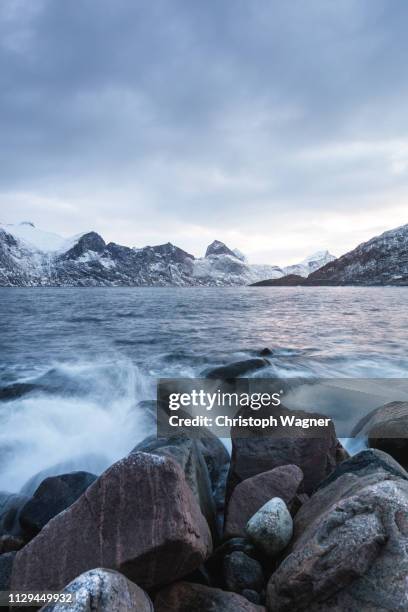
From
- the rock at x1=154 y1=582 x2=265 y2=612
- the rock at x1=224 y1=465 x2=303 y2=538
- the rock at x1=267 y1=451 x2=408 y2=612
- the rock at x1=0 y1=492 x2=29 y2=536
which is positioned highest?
the rock at x1=267 y1=451 x2=408 y2=612

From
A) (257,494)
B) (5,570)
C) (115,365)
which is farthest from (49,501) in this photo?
(115,365)

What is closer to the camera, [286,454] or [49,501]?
[49,501]

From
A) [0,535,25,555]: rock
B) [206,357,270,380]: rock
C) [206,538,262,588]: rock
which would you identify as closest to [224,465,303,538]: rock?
[206,538,262,588]: rock

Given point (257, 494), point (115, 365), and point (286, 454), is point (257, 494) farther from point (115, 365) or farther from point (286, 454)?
point (115, 365)

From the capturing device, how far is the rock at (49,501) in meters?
6.11

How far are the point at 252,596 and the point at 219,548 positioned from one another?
74 cm

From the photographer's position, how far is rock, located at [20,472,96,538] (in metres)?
6.11

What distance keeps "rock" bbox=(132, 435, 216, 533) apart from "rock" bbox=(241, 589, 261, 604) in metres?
1.18

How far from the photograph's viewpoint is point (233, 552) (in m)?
4.68

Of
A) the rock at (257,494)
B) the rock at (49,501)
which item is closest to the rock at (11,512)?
the rock at (49,501)

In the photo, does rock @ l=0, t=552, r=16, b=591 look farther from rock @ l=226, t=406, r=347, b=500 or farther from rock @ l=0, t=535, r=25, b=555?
rock @ l=226, t=406, r=347, b=500

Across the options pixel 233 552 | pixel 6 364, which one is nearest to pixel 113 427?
pixel 233 552

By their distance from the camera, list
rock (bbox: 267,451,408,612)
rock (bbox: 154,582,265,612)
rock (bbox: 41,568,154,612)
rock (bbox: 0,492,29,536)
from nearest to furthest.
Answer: rock (bbox: 41,568,154,612) → rock (bbox: 267,451,408,612) → rock (bbox: 154,582,265,612) → rock (bbox: 0,492,29,536)

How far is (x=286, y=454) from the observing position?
260 inches
